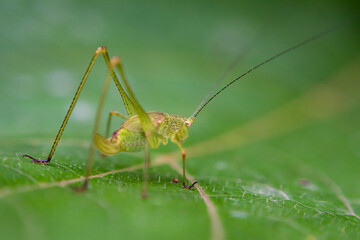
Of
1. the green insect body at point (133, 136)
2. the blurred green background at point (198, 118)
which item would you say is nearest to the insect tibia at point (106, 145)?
the green insect body at point (133, 136)

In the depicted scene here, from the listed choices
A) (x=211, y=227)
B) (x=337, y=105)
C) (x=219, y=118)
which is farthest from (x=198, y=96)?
(x=211, y=227)

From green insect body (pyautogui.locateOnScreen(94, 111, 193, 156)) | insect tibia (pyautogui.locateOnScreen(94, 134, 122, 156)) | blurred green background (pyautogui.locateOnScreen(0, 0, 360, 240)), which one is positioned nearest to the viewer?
blurred green background (pyautogui.locateOnScreen(0, 0, 360, 240))

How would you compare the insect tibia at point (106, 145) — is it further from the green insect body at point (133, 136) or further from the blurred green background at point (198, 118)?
the blurred green background at point (198, 118)

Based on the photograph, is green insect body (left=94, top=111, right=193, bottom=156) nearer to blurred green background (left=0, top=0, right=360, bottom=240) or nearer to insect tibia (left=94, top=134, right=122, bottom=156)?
insect tibia (left=94, top=134, right=122, bottom=156)

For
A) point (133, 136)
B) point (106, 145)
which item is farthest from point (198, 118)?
point (106, 145)

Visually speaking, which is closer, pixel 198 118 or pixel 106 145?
pixel 106 145

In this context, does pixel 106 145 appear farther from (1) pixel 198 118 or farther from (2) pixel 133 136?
(1) pixel 198 118

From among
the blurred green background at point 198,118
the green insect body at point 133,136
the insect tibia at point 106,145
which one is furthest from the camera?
the green insect body at point 133,136

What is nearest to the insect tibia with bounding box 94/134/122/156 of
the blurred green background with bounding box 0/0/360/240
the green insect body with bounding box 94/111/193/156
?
the green insect body with bounding box 94/111/193/156
